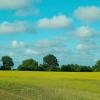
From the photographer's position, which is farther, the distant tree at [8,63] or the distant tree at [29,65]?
the distant tree at [8,63]

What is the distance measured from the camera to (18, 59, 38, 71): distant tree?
78438mm

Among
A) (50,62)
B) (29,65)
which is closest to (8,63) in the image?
(29,65)

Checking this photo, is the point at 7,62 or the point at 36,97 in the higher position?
the point at 7,62

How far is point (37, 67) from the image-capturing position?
78.7 meters

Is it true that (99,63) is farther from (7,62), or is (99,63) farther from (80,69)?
(7,62)

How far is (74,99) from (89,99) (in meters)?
1.23

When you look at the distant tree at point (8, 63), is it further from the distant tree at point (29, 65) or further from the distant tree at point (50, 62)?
the distant tree at point (50, 62)

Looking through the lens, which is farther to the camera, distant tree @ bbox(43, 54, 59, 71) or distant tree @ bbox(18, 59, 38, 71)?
distant tree @ bbox(43, 54, 59, 71)

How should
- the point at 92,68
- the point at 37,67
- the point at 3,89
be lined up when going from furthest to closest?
the point at 92,68
the point at 37,67
the point at 3,89

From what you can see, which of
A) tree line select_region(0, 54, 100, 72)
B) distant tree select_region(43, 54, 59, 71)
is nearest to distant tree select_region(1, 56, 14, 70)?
tree line select_region(0, 54, 100, 72)

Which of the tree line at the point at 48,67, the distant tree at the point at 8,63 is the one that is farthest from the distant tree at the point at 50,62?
the distant tree at the point at 8,63

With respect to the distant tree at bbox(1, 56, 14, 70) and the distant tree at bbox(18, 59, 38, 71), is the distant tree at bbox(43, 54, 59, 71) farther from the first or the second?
the distant tree at bbox(1, 56, 14, 70)

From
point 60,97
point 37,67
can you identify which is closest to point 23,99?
point 60,97

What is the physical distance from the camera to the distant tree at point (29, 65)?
78438mm
